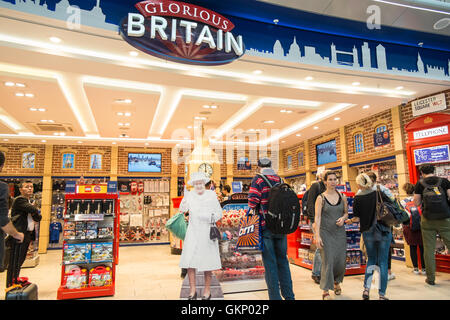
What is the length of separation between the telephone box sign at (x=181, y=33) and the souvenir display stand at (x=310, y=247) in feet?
9.67

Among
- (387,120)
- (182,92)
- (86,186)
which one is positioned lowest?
(86,186)

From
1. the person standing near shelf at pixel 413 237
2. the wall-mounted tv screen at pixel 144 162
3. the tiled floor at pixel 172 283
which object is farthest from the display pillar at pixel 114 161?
the person standing near shelf at pixel 413 237

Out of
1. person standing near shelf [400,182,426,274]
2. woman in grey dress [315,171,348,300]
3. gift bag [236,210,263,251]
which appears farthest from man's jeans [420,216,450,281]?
gift bag [236,210,263,251]

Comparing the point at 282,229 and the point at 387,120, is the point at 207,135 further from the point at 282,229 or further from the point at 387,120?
the point at 282,229

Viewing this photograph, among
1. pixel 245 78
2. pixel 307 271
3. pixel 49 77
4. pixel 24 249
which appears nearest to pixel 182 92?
pixel 245 78

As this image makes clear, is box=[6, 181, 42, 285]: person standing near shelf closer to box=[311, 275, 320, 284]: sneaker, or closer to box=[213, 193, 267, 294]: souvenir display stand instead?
box=[213, 193, 267, 294]: souvenir display stand

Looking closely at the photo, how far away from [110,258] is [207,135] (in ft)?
19.3

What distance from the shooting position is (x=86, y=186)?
458 cm

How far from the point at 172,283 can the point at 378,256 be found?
126 inches

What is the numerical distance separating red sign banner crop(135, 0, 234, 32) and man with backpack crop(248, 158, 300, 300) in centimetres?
226

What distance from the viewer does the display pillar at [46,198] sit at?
981cm

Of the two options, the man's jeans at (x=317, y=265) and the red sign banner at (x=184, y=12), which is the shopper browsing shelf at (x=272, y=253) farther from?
the red sign banner at (x=184, y=12)

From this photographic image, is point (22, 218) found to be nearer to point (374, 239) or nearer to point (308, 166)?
point (374, 239)

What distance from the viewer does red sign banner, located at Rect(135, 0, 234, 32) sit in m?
3.84
